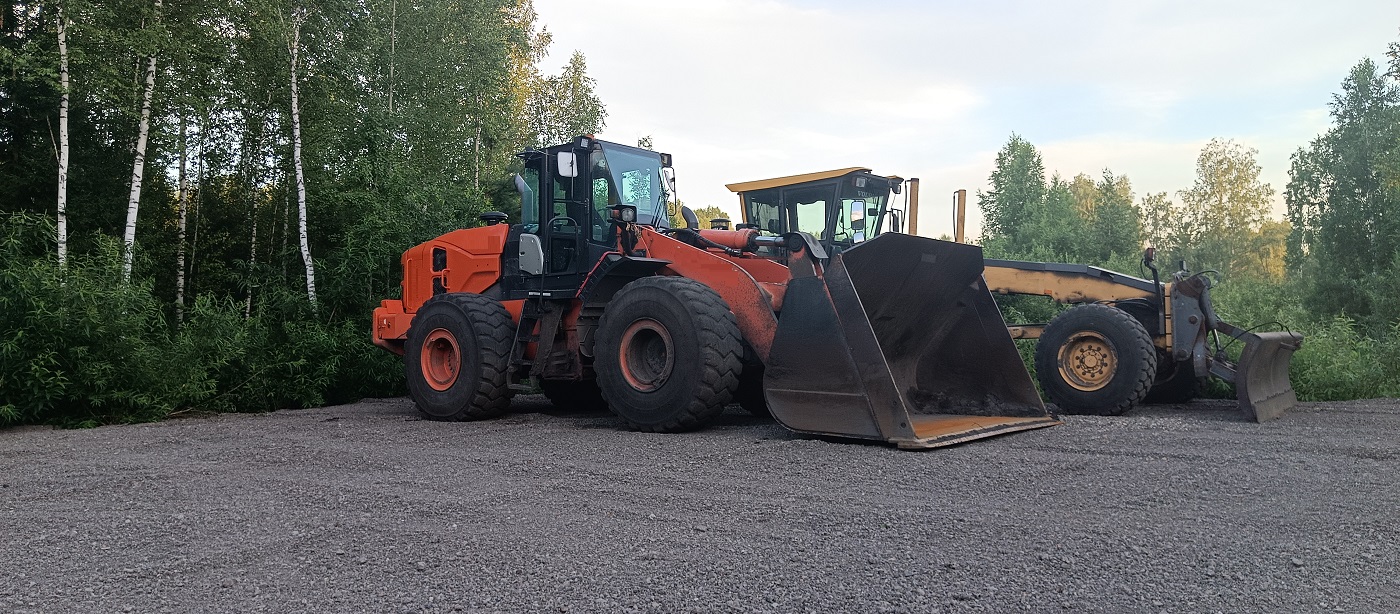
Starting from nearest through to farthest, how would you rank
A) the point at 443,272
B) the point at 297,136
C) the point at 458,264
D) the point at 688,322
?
1. the point at 688,322
2. the point at 458,264
3. the point at 443,272
4. the point at 297,136

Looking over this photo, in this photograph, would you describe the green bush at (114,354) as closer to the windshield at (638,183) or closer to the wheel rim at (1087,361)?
the windshield at (638,183)

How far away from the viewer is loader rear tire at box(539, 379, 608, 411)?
9.84m

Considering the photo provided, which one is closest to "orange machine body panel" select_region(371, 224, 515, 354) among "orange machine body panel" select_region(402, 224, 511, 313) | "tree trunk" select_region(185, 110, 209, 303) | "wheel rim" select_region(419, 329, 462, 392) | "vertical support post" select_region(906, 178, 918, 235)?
"orange machine body panel" select_region(402, 224, 511, 313)

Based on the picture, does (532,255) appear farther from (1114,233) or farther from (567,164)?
(1114,233)

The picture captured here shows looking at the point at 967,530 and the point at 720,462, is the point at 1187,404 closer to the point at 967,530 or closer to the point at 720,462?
the point at 720,462

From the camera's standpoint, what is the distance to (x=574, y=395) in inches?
392

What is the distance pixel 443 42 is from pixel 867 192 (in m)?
12.3

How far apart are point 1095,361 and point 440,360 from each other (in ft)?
20.3

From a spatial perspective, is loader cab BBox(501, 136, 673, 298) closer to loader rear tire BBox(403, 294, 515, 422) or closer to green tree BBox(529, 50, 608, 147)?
loader rear tire BBox(403, 294, 515, 422)

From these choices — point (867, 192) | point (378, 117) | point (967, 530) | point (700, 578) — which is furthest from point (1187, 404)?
point (378, 117)

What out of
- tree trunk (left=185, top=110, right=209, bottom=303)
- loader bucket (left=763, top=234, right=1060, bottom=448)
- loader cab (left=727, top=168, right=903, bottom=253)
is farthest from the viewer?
tree trunk (left=185, top=110, right=209, bottom=303)

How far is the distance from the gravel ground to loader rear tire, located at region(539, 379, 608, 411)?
9.35ft

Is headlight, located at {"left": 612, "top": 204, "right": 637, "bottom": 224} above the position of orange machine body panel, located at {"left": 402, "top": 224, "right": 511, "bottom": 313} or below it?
above

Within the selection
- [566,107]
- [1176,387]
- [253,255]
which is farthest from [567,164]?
[566,107]
